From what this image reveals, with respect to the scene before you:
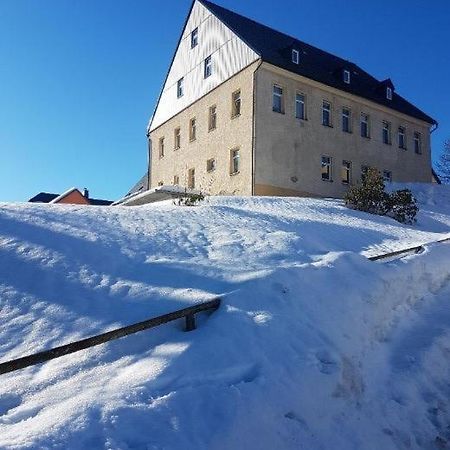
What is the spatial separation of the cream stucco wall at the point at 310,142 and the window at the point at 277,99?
8.7 inches

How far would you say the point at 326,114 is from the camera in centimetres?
2602

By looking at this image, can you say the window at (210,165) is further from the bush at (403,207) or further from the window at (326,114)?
the bush at (403,207)

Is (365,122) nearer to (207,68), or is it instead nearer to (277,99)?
(277,99)

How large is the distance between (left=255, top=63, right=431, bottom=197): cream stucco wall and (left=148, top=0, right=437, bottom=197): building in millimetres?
51

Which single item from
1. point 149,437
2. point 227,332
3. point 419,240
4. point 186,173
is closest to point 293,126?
point 186,173

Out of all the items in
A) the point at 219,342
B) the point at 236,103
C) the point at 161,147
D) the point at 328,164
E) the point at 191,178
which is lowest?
the point at 219,342

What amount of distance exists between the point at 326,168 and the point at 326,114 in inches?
114

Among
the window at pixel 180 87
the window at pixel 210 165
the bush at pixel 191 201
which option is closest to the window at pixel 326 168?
the window at pixel 210 165

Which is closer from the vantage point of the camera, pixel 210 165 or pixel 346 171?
pixel 346 171

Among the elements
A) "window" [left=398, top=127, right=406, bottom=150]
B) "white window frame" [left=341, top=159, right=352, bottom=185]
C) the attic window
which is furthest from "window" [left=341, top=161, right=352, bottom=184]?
the attic window

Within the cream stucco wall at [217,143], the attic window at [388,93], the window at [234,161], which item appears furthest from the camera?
the attic window at [388,93]

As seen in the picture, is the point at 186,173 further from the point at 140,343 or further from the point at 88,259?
the point at 140,343

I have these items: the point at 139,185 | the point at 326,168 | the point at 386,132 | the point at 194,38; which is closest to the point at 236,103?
the point at 326,168

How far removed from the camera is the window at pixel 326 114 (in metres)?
25.8
